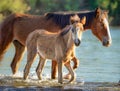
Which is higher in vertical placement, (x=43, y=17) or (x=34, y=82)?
(x=43, y=17)

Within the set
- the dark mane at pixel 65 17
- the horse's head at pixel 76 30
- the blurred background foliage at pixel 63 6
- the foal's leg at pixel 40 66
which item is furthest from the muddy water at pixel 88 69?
the blurred background foliage at pixel 63 6

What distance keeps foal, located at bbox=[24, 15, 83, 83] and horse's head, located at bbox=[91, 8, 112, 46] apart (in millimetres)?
1196

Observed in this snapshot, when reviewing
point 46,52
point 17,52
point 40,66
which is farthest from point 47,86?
point 17,52

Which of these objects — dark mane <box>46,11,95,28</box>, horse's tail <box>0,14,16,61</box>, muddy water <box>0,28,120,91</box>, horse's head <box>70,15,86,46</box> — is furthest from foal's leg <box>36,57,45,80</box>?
horse's tail <box>0,14,16,61</box>

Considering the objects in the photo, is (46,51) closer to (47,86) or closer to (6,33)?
(47,86)

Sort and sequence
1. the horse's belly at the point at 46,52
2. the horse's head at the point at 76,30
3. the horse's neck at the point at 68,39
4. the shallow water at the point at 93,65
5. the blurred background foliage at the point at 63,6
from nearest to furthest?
the horse's head at the point at 76,30 < the horse's neck at the point at 68,39 < the horse's belly at the point at 46,52 < the shallow water at the point at 93,65 < the blurred background foliage at the point at 63,6

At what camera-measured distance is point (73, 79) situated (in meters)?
12.5

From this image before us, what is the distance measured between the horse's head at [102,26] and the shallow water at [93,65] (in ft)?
3.52

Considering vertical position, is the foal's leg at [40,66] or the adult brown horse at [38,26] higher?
the adult brown horse at [38,26]

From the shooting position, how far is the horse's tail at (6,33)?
1503cm

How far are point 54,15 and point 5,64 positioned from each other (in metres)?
6.38

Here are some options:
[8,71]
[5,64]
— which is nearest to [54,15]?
[8,71]

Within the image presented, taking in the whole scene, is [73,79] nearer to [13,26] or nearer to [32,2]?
[13,26]

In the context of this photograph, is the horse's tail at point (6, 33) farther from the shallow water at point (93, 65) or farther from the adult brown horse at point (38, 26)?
the shallow water at point (93, 65)
